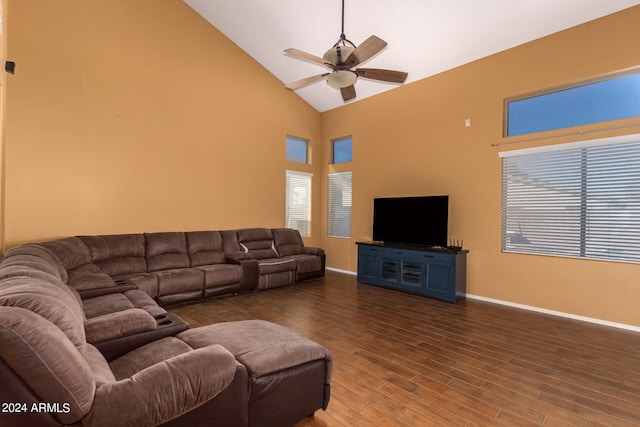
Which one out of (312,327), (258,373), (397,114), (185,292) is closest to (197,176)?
(185,292)

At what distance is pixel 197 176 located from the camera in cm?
551

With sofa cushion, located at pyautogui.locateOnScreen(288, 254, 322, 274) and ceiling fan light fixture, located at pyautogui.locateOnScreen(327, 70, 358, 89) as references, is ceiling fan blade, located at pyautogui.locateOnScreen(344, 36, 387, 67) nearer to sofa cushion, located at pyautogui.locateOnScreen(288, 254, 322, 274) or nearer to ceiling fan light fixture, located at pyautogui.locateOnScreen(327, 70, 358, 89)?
ceiling fan light fixture, located at pyautogui.locateOnScreen(327, 70, 358, 89)

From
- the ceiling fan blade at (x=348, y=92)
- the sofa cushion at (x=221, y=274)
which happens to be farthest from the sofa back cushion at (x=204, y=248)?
the ceiling fan blade at (x=348, y=92)

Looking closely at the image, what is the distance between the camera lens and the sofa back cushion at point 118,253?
164 inches

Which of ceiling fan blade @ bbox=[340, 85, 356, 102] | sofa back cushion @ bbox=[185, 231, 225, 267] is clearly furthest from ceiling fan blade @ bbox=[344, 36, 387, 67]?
sofa back cushion @ bbox=[185, 231, 225, 267]

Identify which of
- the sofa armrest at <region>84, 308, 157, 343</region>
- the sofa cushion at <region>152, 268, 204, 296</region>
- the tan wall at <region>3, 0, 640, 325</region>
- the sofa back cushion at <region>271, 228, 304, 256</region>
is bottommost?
the sofa cushion at <region>152, 268, 204, 296</region>

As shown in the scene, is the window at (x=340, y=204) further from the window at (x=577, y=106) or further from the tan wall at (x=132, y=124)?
the window at (x=577, y=106)

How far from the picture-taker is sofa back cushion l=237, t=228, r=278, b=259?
18.9ft

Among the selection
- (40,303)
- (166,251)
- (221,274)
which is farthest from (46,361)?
(166,251)

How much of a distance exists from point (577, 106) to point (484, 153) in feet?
4.02

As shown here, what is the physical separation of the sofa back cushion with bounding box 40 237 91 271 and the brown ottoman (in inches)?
90.5

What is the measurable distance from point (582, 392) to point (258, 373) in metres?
2.50

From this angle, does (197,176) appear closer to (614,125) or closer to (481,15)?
(481,15)

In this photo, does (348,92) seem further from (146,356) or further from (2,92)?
(2,92)
